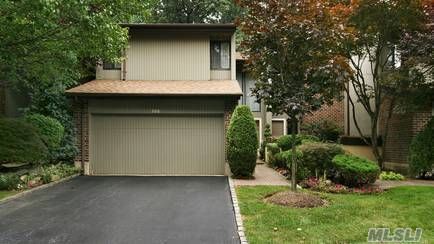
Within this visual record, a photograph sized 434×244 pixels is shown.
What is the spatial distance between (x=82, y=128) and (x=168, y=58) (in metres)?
4.24

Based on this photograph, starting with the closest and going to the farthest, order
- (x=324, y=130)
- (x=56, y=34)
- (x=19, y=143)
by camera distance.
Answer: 1. (x=56, y=34)
2. (x=19, y=143)
3. (x=324, y=130)

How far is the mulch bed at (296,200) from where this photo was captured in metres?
8.96

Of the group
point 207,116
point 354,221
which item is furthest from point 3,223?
point 207,116

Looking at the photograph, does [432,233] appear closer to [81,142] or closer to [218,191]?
[218,191]

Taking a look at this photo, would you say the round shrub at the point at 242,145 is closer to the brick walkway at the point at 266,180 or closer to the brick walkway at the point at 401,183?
the brick walkway at the point at 266,180

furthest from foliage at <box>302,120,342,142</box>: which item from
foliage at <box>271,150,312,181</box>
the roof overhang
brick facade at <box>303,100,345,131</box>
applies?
the roof overhang

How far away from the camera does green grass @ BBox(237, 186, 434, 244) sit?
678 centimetres

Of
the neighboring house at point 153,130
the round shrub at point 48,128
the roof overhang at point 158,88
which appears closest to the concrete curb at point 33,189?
the round shrub at point 48,128

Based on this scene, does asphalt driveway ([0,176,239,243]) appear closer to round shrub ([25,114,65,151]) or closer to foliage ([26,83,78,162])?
round shrub ([25,114,65,151])

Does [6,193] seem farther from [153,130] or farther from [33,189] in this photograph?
[153,130]

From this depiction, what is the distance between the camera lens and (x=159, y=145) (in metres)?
15.2

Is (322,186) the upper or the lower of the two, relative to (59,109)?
lower

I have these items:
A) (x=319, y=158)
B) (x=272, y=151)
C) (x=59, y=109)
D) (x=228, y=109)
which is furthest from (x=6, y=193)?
(x=272, y=151)

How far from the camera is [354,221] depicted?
766 centimetres
